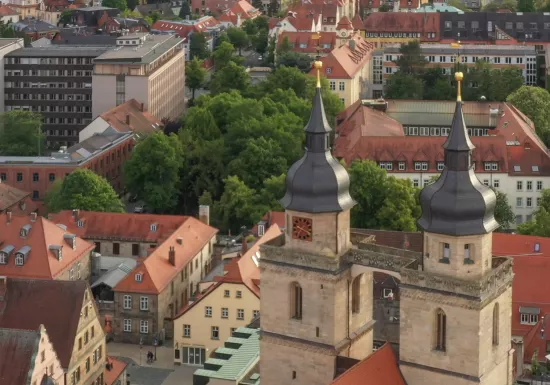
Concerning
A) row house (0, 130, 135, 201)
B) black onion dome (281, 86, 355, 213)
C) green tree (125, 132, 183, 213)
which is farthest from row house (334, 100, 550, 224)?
black onion dome (281, 86, 355, 213)

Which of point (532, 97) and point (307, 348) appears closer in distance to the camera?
point (307, 348)

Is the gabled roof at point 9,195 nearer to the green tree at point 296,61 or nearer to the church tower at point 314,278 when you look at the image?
the green tree at point 296,61

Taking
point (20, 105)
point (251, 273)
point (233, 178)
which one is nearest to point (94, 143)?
point (233, 178)

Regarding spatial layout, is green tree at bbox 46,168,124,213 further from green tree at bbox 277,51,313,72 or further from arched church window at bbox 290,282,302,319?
green tree at bbox 277,51,313,72

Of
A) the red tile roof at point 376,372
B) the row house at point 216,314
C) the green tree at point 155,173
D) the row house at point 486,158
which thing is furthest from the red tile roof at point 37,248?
the red tile roof at point 376,372

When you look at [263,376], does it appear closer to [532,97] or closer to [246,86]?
[532,97]
